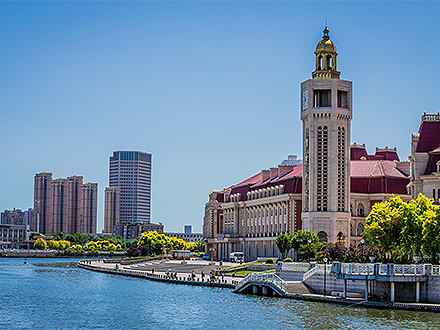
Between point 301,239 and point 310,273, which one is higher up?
point 301,239

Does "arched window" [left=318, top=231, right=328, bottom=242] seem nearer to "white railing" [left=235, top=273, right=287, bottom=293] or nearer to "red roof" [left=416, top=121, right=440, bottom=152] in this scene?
"red roof" [left=416, top=121, right=440, bottom=152]

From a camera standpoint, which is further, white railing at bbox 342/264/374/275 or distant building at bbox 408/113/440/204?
distant building at bbox 408/113/440/204

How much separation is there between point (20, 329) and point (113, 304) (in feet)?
69.0

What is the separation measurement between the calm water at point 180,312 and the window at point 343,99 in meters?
53.5

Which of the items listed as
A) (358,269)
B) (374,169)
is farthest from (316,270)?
(374,169)

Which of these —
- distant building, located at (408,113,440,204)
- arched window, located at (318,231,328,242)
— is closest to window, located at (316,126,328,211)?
arched window, located at (318,231,328,242)

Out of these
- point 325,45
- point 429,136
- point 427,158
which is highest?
point 325,45

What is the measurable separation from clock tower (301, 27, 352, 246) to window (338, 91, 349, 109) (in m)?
0.48

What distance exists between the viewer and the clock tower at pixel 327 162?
13512 cm

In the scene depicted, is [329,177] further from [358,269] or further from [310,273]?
[358,269]

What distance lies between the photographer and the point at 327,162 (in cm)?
13600

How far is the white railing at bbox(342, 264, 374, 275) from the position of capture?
75562mm

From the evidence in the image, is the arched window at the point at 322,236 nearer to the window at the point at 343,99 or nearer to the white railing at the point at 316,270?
the window at the point at 343,99

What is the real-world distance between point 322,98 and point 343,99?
414 centimetres
